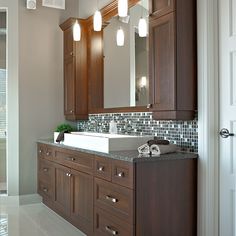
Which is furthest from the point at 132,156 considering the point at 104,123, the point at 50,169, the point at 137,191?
the point at 50,169

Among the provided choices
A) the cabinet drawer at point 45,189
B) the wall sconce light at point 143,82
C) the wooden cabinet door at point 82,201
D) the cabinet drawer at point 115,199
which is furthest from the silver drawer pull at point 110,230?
the cabinet drawer at point 45,189

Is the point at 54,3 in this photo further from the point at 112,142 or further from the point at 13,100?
the point at 112,142

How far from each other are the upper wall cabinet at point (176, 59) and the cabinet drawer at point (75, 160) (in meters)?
0.78

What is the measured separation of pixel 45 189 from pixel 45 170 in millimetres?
235

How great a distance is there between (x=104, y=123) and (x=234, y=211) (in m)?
2.02

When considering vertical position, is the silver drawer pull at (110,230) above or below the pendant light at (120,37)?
below

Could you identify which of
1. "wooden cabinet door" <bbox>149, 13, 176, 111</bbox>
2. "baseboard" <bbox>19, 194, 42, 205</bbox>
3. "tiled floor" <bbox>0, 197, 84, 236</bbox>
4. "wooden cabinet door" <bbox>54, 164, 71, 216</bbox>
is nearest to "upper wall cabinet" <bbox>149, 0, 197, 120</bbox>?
"wooden cabinet door" <bbox>149, 13, 176, 111</bbox>

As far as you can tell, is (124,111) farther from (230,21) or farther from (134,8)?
(230,21)

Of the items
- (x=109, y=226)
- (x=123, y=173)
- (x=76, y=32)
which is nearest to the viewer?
(x=123, y=173)

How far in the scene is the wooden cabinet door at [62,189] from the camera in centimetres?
363

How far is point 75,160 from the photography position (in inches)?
134

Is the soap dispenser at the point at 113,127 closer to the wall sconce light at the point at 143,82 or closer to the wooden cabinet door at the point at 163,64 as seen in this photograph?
the wall sconce light at the point at 143,82

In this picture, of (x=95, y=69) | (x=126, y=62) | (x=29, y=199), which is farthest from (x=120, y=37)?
(x=29, y=199)

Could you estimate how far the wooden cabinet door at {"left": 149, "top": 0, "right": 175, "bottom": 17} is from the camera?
2642mm
